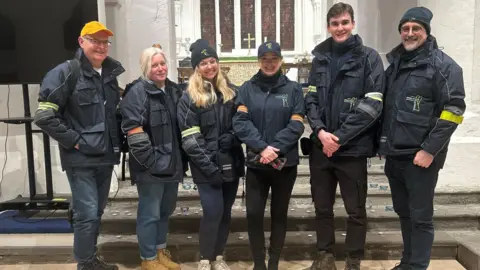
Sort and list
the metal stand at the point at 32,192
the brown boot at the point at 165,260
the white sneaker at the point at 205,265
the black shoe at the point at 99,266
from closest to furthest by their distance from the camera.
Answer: the white sneaker at the point at 205,265, the black shoe at the point at 99,266, the brown boot at the point at 165,260, the metal stand at the point at 32,192

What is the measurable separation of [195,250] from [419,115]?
2.01m

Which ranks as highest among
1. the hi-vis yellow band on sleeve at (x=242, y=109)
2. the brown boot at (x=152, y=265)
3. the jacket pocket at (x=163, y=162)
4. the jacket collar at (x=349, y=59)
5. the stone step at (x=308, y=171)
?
the jacket collar at (x=349, y=59)

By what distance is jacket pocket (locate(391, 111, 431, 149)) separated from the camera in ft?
8.63

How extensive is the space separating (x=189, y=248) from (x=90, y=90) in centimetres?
150

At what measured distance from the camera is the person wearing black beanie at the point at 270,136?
2762mm

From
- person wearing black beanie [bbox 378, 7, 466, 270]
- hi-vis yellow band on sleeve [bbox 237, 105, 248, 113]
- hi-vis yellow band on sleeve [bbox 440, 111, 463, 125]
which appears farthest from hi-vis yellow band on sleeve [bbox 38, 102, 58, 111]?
hi-vis yellow band on sleeve [bbox 440, 111, 463, 125]

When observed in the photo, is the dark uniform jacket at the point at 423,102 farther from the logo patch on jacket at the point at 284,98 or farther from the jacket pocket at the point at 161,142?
the jacket pocket at the point at 161,142

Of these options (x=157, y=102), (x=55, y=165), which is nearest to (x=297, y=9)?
(x=55, y=165)

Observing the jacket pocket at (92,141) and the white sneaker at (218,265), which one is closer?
the jacket pocket at (92,141)

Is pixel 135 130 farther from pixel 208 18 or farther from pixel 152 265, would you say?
pixel 208 18

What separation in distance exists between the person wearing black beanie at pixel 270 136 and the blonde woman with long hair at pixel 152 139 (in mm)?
488

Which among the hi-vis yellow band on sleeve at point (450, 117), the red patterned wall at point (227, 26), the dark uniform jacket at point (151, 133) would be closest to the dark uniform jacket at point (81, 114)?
the dark uniform jacket at point (151, 133)

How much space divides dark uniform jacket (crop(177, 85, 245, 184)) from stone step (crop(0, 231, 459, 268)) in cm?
87

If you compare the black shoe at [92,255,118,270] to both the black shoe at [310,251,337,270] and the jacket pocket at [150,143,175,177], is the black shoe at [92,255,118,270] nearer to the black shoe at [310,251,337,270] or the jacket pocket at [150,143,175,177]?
the jacket pocket at [150,143,175,177]
